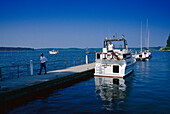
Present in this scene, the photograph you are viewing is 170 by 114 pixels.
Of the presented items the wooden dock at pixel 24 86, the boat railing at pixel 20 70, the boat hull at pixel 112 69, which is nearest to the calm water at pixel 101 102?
the wooden dock at pixel 24 86

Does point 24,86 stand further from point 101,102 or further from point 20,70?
point 20,70

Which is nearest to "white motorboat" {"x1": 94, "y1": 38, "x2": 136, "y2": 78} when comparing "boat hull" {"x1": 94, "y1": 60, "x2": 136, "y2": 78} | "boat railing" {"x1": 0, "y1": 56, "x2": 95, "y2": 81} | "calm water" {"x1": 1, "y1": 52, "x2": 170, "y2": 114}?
"boat hull" {"x1": 94, "y1": 60, "x2": 136, "y2": 78}

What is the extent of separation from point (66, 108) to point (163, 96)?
651 centimetres

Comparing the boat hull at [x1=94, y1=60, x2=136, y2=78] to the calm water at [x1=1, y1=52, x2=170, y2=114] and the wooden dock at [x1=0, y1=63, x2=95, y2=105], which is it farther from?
the calm water at [x1=1, y1=52, x2=170, y2=114]

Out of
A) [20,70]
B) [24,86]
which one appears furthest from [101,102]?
[20,70]

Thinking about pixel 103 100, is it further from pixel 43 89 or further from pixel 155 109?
pixel 43 89

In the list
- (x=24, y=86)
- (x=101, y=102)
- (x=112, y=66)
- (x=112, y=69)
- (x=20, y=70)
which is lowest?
(x=20, y=70)

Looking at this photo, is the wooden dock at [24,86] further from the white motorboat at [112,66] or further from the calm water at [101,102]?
the white motorboat at [112,66]

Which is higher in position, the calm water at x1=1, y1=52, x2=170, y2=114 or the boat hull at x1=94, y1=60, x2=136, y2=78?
the boat hull at x1=94, y1=60, x2=136, y2=78

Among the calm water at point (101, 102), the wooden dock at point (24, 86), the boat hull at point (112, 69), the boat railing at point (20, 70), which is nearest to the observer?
the calm water at point (101, 102)

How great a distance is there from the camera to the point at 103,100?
8.70m

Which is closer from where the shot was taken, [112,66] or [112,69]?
[112,66]

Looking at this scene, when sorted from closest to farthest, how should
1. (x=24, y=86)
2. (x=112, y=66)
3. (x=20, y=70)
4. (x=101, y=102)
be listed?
1. (x=101, y=102)
2. (x=24, y=86)
3. (x=112, y=66)
4. (x=20, y=70)

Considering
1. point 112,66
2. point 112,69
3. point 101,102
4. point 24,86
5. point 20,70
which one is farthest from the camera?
point 20,70
